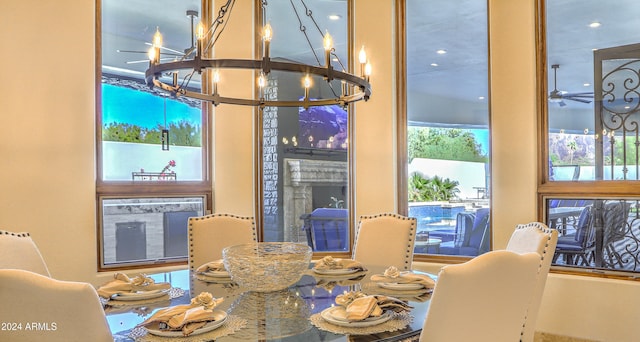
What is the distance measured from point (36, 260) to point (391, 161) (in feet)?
9.18

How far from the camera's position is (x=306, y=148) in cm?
413

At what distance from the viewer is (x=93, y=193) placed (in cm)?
331

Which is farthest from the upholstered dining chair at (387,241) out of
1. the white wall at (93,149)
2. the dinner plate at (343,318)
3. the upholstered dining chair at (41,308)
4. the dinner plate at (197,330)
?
the upholstered dining chair at (41,308)

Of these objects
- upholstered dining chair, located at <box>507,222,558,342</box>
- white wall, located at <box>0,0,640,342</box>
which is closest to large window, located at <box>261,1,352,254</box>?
white wall, located at <box>0,0,640,342</box>

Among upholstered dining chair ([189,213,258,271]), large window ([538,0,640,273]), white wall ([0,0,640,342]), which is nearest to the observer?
upholstered dining chair ([189,213,258,271])

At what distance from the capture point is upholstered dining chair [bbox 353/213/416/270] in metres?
2.93

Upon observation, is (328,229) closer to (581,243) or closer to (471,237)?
(471,237)


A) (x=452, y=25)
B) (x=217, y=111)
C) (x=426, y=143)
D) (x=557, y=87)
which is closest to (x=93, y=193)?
(x=217, y=111)

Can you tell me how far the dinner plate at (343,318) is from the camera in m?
1.53

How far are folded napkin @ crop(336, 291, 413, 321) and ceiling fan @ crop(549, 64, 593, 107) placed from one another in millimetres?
2657

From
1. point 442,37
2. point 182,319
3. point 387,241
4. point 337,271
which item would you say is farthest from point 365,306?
point 442,37

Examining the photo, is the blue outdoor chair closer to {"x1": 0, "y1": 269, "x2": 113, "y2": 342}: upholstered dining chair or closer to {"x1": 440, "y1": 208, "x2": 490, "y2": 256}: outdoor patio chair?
{"x1": 440, "y1": 208, "x2": 490, "y2": 256}: outdoor patio chair

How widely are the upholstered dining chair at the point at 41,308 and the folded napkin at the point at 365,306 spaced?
0.83 m

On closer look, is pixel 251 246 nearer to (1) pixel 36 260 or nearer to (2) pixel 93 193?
(1) pixel 36 260
